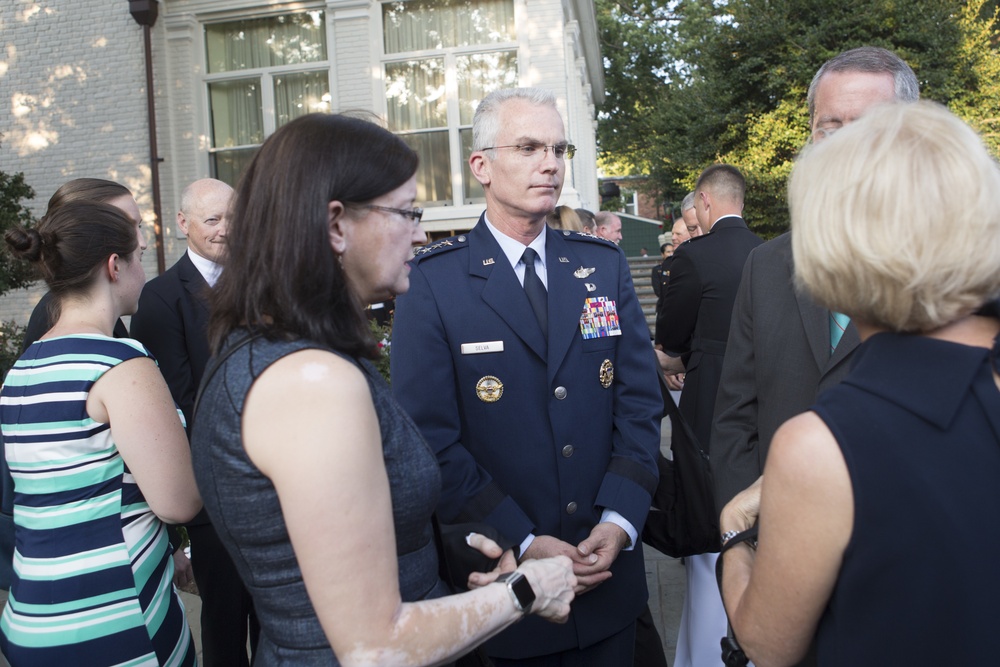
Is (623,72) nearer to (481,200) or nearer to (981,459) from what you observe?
(481,200)

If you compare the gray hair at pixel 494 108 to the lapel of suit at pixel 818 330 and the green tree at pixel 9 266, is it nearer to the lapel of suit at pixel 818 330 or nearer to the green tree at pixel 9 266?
the lapel of suit at pixel 818 330

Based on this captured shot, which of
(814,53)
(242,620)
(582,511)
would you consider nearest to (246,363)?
(582,511)

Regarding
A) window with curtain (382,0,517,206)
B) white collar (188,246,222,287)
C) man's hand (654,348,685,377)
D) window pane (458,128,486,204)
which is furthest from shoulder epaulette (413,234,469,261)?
window pane (458,128,486,204)

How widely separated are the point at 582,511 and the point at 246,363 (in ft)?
4.59

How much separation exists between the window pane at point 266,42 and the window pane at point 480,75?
7.44 feet

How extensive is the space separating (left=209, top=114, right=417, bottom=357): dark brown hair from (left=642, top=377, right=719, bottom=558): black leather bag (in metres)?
1.52

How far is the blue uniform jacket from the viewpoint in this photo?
2416 mm

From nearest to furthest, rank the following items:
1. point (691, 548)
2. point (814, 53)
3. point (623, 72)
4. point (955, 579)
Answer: point (955, 579), point (691, 548), point (814, 53), point (623, 72)

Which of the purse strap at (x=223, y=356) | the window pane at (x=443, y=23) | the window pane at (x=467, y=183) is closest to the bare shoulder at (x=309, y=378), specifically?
the purse strap at (x=223, y=356)

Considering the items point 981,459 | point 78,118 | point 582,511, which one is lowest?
point 582,511

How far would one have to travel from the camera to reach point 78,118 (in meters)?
12.8

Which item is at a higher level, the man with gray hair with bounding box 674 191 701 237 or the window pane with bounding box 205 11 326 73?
the window pane with bounding box 205 11 326 73

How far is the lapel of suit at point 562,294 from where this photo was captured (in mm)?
2533

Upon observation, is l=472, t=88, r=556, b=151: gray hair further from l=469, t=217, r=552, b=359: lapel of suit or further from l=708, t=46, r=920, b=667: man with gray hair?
l=708, t=46, r=920, b=667: man with gray hair
